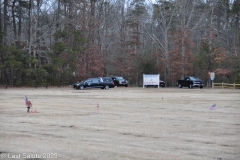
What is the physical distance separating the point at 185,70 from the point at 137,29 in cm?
1576

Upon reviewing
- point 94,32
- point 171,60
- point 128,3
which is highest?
point 128,3

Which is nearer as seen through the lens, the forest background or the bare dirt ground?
the bare dirt ground

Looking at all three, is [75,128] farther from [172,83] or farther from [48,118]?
[172,83]

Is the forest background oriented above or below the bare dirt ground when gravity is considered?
above

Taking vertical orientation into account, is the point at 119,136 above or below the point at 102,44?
below

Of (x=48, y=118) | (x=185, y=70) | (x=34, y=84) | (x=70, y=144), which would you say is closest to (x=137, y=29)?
(x=185, y=70)

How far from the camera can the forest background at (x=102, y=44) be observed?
5984 centimetres

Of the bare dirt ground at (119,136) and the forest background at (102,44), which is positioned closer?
the bare dirt ground at (119,136)

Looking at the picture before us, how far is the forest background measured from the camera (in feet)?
196

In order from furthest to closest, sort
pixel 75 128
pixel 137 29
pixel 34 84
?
pixel 137 29
pixel 34 84
pixel 75 128

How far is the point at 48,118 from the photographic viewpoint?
1961cm

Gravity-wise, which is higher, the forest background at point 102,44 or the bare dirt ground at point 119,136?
the forest background at point 102,44

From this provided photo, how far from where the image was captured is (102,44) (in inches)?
2975

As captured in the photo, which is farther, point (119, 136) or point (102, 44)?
point (102, 44)
